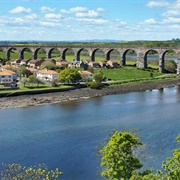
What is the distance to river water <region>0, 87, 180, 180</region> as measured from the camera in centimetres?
3047

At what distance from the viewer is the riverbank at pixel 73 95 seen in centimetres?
5421

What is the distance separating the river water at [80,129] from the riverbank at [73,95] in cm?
243

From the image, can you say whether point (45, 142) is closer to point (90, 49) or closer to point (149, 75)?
point (149, 75)

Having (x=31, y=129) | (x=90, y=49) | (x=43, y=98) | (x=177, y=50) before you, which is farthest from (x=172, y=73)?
(x=31, y=129)

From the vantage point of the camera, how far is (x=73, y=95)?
60688mm

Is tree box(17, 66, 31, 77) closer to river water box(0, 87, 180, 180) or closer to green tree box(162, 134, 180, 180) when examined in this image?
river water box(0, 87, 180, 180)

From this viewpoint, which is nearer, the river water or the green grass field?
the river water

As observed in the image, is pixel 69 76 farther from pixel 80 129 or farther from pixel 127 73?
pixel 80 129

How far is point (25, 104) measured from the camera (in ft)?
176

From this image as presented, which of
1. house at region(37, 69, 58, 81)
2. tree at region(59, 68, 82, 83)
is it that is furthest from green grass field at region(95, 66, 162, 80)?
house at region(37, 69, 58, 81)

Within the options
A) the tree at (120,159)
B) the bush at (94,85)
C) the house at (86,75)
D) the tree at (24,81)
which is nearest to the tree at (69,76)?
the bush at (94,85)

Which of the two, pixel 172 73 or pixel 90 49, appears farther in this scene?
pixel 90 49

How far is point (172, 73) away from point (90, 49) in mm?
24597

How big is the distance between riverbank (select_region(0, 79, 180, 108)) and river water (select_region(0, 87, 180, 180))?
243 centimetres
